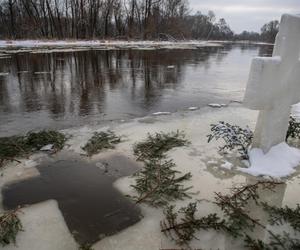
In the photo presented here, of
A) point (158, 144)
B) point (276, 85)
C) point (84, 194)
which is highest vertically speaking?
point (276, 85)

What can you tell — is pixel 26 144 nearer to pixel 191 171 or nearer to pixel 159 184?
pixel 159 184

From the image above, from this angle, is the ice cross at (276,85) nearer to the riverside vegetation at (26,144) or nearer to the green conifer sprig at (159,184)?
the green conifer sprig at (159,184)

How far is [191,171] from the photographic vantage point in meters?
3.80

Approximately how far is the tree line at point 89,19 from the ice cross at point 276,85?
3857 centimetres

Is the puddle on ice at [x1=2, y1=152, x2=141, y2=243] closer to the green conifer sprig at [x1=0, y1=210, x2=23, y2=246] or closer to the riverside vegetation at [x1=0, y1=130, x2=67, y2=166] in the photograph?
the green conifer sprig at [x1=0, y1=210, x2=23, y2=246]

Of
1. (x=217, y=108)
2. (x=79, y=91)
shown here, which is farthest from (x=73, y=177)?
(x=79, y=91)

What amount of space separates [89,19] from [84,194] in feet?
154

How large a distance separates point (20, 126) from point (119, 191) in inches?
137

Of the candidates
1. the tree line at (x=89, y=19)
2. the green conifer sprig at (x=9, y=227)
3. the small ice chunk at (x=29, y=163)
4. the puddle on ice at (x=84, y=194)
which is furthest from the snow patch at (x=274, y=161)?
the tree line at (x=89, y=19)

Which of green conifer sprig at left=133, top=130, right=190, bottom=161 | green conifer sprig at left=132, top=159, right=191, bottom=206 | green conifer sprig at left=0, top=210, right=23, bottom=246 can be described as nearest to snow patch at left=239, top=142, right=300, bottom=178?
green conifer sprig at left=132, top=159, right=191, bottom=206

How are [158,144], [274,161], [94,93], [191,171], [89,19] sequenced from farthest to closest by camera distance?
[89,19]
[94,93]
[158,144]
[274,161]
[191,171]

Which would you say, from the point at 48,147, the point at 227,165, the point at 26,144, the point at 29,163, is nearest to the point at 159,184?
the point at 227,165

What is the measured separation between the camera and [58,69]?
43.1 feet

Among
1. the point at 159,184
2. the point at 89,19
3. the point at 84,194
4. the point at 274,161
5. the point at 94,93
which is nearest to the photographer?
the point at 84,194
